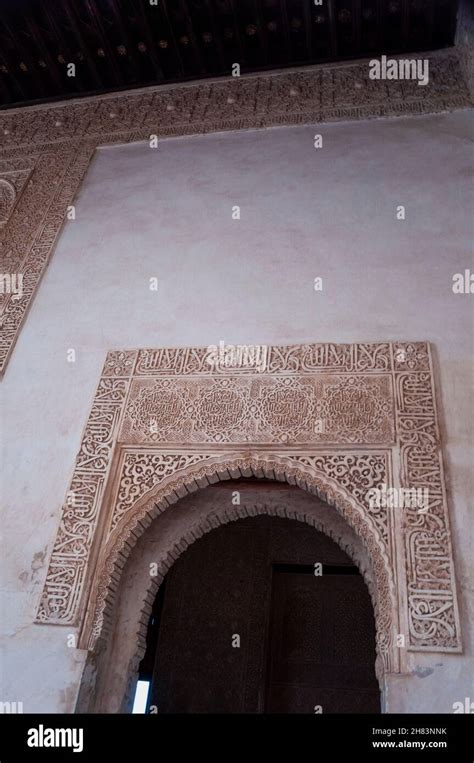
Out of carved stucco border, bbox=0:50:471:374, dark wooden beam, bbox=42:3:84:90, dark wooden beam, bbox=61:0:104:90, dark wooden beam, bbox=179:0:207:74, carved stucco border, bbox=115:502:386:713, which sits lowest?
carved stucco border, bbox=115:502:386:713

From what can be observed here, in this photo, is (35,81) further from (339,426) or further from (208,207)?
(339,426)

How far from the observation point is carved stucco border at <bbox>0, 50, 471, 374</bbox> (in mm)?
4309

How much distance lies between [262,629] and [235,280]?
289 centimetres

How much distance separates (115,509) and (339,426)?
1101 mm

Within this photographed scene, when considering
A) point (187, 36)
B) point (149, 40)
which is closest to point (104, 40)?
point (149, 40)

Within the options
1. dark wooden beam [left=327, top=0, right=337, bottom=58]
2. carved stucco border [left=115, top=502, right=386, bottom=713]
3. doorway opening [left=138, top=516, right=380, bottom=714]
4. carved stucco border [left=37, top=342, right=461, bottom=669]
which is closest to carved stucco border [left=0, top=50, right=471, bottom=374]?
dark wooden beam [left=327, top=0, right=337, bottom=58]

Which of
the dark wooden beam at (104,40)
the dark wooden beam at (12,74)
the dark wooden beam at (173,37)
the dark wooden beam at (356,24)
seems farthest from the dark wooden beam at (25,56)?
the dark wooden beam at (356,24)

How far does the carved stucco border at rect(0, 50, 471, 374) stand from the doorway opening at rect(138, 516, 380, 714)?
9.10ft

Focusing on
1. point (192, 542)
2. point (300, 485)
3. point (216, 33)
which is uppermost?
point (216, 33)

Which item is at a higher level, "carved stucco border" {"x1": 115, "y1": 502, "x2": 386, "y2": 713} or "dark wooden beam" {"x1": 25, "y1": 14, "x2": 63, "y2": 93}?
"dark wooden beam" {"x1": 25, "y1": 14, "x2": 63, "y2": 93}

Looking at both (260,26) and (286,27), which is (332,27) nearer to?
(286,27)

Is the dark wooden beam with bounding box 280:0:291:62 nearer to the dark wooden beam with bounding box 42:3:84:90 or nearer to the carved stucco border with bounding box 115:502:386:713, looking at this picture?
the dark wooden beam with bounding box 42:3:84:90

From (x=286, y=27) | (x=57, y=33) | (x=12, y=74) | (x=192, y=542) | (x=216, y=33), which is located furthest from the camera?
(x=12, y=74)

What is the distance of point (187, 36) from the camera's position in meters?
4.81
